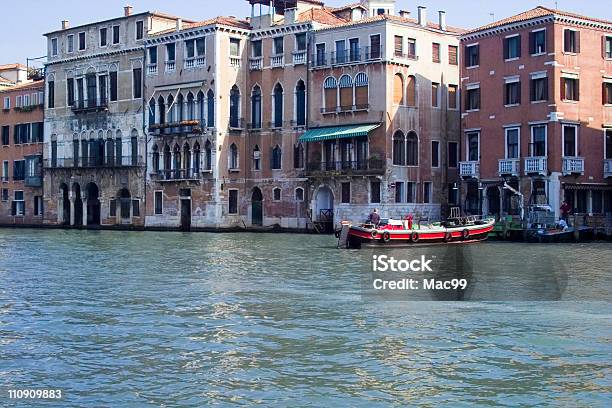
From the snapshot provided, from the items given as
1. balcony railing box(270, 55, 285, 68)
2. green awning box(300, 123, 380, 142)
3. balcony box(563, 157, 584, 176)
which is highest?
balcony railing box(270, 55, 285, 68)

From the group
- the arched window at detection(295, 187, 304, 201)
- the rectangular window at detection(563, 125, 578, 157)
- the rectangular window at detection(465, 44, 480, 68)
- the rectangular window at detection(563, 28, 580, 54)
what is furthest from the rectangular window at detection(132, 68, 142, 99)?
the rectangular window at detection(563, 125, 578, 157)

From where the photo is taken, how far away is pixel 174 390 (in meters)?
9.11

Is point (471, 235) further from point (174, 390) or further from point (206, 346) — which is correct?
point (174, 390)

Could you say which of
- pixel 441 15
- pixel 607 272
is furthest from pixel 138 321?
pixel 441 15

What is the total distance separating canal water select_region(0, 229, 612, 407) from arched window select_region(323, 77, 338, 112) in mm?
20129

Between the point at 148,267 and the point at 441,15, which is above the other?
the point at 441,15

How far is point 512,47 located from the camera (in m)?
35.7

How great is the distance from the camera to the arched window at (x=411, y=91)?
3988 cm

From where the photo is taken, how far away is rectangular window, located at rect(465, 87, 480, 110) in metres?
37.2

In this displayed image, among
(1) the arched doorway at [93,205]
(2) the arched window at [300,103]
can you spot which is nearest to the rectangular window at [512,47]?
(2) the arched window at [300,103]

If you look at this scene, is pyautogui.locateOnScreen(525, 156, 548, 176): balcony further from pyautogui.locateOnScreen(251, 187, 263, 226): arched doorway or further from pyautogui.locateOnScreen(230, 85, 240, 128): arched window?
pyautogui.locateOnScreen(230, 85, 240, 128): arched window

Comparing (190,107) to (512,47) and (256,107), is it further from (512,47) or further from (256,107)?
(512,47)

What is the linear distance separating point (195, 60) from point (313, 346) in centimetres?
3431

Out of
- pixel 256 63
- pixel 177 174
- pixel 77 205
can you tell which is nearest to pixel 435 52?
pixel 256 63
